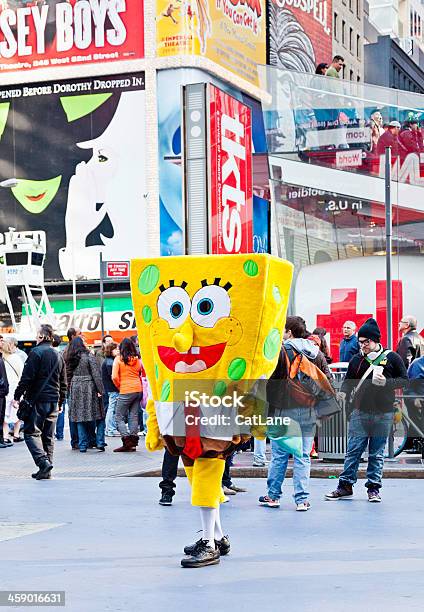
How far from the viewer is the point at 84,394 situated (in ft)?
50.0

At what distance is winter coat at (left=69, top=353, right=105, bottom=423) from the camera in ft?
49.8

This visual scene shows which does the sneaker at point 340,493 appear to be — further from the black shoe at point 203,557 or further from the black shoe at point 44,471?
the black shoe at point 44,471

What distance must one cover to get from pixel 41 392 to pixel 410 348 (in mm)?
5168

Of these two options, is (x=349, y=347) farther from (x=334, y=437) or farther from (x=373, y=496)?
(x=373, y=496)

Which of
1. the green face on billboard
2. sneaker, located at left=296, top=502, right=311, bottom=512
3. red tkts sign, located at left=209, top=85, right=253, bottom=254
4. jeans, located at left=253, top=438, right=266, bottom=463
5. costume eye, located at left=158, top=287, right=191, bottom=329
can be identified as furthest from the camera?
the green face on billboard

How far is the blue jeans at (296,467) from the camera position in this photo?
31.7ft

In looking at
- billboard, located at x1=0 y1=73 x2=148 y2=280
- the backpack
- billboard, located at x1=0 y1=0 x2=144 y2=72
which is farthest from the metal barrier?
billboard, located at x1=0 y1=0 x2=144 y2=72

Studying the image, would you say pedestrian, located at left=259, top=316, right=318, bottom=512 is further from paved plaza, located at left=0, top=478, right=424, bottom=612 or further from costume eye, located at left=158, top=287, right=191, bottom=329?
costume eye, located at left=158, top=287, right=191, bottom=329

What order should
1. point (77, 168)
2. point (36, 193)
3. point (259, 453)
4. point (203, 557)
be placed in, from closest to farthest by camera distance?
point (203, 557) → point (259, 453) → point (77, 168) → point (36, 193)

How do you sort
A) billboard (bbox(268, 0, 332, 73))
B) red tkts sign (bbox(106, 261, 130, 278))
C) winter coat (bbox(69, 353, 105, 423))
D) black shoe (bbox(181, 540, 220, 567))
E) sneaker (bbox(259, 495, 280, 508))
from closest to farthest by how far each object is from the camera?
black shoe (bbox(181, 540, 220, 567)), sneaker (bbox(259, 495, 280, 508)), winter coat (bbox(69, 353, 105, 423)), red tkts sign (bbox(106, 261, 130, 278)), billboard (bbox(268, 0, 332, 73))

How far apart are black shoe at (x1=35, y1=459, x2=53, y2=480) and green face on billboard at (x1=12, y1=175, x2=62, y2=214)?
101 ft

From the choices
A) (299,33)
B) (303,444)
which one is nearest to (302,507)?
(303,444)

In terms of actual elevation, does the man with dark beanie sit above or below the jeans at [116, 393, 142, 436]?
above

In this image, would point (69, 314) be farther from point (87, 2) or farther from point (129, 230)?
point (87, 2)
